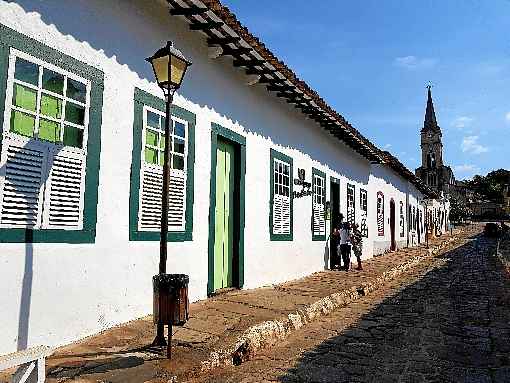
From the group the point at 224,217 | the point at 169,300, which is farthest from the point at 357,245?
the point at 169,300

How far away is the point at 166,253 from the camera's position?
4.53 meters

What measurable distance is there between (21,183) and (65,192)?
1.53 ft

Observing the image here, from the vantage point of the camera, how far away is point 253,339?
5.22m

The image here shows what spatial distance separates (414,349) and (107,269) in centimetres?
362

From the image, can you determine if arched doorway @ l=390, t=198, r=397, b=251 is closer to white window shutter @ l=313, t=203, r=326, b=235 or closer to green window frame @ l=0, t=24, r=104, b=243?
white window shutter @ l=313, t=203, r=326, b=235

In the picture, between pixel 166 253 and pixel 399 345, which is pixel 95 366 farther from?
pixel 399 345

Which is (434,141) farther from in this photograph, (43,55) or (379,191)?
(43,55)

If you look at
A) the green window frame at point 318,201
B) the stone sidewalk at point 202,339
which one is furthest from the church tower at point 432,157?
the stone sidewalk at point 202,339

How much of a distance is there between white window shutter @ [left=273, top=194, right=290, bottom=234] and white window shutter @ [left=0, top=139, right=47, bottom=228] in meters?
5.36

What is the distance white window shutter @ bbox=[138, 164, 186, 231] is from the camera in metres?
5.51

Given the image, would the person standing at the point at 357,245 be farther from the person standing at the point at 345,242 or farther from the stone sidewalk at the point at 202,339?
the stone sidewalk at the point at 202,339

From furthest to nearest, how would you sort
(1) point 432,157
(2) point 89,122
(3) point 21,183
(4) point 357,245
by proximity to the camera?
1. (1) point 432,157
2. (4) point 357,245
3. (2) point 89,122
4. (3) point 21,183

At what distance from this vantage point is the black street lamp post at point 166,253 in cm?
411

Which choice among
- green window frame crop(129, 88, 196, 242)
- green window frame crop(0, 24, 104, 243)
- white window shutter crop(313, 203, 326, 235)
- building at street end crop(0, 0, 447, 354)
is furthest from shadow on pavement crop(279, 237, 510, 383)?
white window shutter crop(313, 203, 326, 235)
